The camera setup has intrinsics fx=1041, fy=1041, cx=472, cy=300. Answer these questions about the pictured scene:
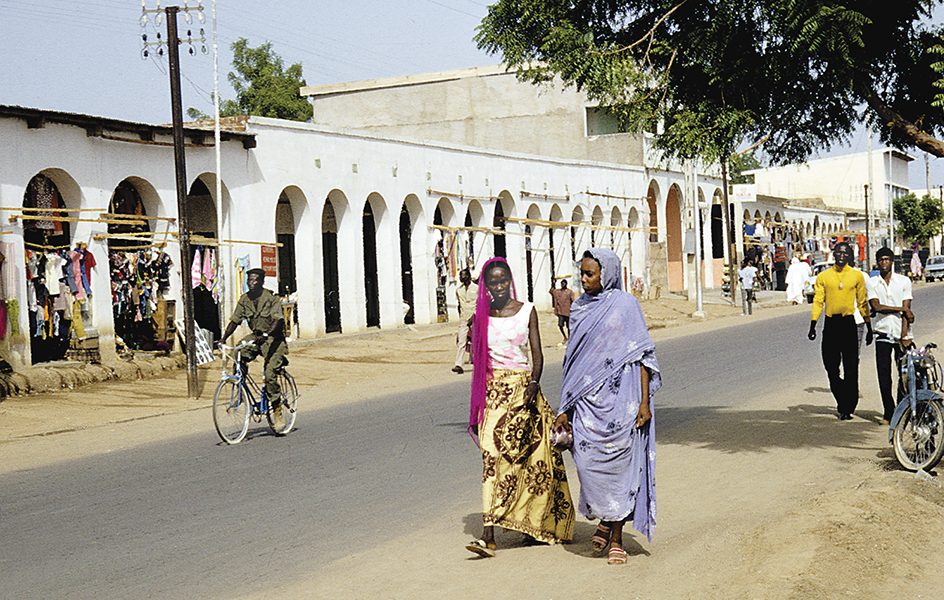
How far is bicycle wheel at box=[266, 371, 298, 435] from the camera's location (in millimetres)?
12000

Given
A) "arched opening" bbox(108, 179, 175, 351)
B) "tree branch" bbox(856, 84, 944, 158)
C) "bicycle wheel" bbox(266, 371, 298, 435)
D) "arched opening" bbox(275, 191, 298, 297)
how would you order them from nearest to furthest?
"tree branch" bbox(856, 84, 944, 158) < "bicycle wheel" bbox(266, 371, 298, 435) < "arched opening" bbox(108, 179, 175, 351) < "arched opening" bbox(275, 191, 298, 297)

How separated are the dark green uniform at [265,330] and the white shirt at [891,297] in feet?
20.9

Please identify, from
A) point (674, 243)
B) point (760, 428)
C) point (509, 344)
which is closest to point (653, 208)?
point (674, 243)

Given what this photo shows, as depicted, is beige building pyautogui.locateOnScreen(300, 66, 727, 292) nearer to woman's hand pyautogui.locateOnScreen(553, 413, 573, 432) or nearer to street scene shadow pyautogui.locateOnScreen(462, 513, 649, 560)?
street scene shadow pyautogui.locateOnScreen(462, 513, 649, 560)

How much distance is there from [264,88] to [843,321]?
4897cm

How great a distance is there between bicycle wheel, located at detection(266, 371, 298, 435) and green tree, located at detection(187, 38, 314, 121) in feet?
148

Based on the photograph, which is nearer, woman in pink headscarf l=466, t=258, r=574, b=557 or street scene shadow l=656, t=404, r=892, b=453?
woman in pink headscarf l=466, t=258, r=574, b=557

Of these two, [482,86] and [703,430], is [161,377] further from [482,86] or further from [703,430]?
[482,86]

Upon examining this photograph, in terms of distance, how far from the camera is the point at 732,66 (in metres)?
8.85

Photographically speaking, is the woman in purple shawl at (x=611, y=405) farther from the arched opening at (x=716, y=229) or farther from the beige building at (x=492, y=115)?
the arched opening at (x=716, y=229)

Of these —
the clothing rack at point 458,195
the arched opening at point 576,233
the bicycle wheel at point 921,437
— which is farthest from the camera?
the arched opening at point 576,233

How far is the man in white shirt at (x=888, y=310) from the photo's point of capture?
10320 mm

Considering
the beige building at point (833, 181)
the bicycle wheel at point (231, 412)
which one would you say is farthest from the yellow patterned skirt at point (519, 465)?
the beige building at point (833, 181)

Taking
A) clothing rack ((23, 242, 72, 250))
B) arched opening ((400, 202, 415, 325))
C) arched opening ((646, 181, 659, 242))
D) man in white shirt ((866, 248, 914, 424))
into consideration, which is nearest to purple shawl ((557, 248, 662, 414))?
man in white shirt ((866, 248, 914, 424))
